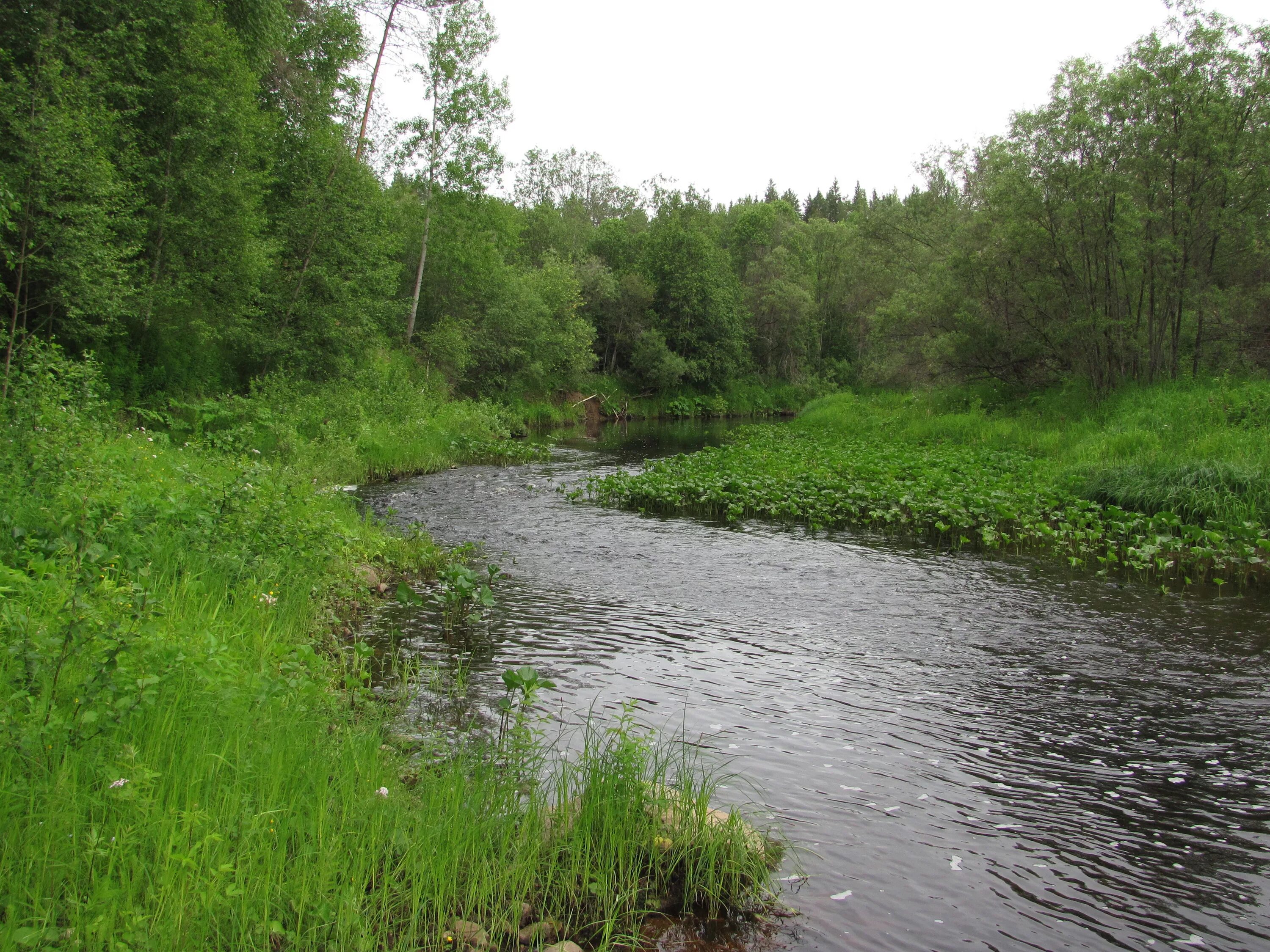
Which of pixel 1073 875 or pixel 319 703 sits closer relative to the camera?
pixel 1073 875

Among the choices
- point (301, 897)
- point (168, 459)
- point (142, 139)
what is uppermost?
point (142, 139)

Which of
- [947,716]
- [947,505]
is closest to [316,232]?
[947,505]

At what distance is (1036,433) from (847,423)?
10.4 m

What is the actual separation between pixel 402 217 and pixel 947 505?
2615cm

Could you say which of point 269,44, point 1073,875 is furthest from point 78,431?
point 269,44

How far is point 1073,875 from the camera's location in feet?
15.4

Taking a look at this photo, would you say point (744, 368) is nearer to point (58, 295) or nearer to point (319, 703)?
point (58, 295)

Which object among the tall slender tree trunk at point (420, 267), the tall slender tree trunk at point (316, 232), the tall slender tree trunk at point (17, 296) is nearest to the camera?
the tall slender tree trunk at point (17, 296)

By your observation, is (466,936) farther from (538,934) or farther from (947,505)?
(947,505)

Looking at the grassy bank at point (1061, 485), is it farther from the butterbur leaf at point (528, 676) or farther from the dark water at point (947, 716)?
the butterbur leaf at point (528, 676)

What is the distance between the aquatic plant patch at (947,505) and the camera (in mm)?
11602

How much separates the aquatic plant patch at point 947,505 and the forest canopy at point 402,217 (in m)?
7.16

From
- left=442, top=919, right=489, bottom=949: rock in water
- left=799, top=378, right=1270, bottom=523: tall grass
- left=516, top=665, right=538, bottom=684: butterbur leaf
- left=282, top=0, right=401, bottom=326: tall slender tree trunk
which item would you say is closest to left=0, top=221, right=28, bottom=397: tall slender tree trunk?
left=282, top=0, right=401, bottom=326: tall slender tree trunk

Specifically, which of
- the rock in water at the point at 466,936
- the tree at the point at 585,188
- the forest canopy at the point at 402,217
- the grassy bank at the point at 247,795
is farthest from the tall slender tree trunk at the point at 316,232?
the tree at the point at 585,188
